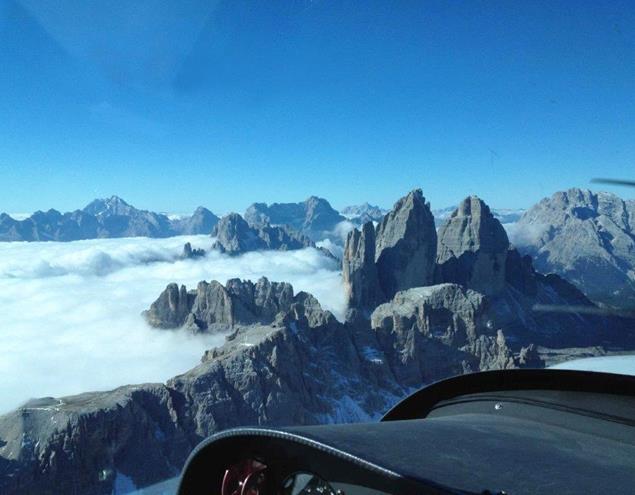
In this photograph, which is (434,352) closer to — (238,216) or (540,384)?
(540,384)

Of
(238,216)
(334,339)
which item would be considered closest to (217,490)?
(334,339)

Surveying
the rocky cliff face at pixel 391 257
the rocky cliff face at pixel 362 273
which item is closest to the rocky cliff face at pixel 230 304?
the rocky cliff face at pixel 362 273

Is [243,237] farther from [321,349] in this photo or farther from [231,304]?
[321,349]

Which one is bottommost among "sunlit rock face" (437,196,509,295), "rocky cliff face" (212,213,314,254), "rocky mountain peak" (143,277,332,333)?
"rocky mountain peak" (143,277,332,333)

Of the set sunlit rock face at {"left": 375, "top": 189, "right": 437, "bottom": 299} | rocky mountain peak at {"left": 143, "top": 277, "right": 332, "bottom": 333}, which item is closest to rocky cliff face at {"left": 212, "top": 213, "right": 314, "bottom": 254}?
rocky mountain peak at {"left": 143, "top": 277, "right": 332, "bottom": 333}

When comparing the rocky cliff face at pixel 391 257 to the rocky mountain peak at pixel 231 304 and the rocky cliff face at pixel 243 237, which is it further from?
the rocky cliff face at pixel 243 237

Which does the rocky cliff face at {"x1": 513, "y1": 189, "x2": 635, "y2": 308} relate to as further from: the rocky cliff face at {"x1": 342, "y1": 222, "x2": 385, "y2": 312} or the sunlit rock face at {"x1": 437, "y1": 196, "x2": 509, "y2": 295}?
the rocky cliff face at {"x1": 342, "y1": 222, "x2": 385, "y2": 312}

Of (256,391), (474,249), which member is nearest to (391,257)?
(474,249)
